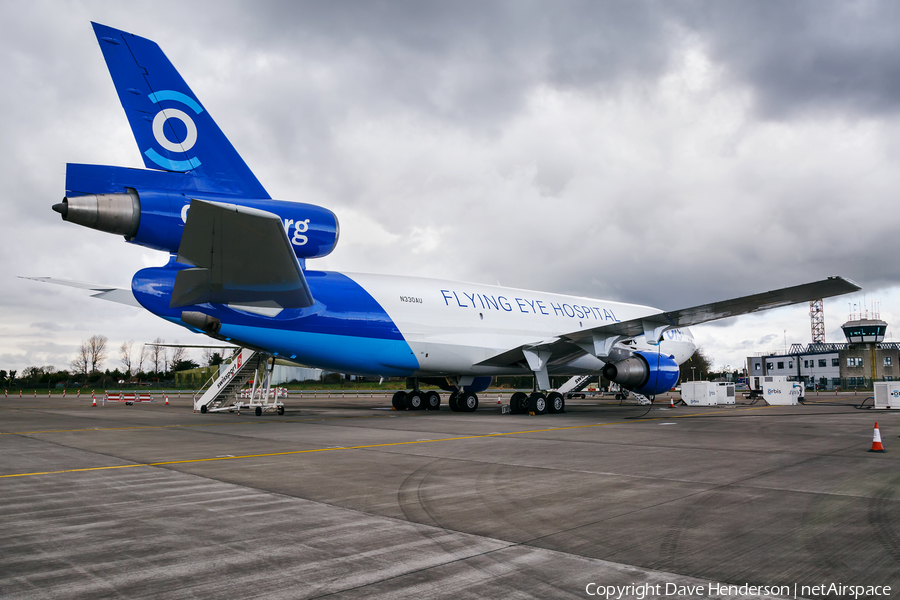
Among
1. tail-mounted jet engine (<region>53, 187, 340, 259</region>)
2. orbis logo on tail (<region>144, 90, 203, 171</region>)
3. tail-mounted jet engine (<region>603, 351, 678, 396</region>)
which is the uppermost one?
orbis logo on tail (<region>144, 90, 203, 171</region>)

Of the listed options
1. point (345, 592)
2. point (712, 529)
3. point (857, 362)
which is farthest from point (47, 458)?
point (857, 362)

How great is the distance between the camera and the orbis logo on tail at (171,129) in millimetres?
10953

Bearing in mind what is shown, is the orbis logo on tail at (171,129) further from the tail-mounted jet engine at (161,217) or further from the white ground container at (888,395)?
the white ground container at (888,395)

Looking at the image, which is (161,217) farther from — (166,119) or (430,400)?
(430,400)

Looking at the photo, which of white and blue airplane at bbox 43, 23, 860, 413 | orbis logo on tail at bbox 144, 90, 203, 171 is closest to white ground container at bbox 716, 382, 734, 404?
white and blue airplane at bbox 43, 23, 860, 413

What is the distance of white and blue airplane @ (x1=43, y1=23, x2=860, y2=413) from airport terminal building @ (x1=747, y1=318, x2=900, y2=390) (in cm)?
6011

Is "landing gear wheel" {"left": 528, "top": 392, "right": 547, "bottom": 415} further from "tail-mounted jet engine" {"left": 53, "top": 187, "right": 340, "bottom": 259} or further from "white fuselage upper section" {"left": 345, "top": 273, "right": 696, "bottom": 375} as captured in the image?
"tail-mounted jet engine" {"left": 53, "top": 187, "right": 340, "bottom": 259}

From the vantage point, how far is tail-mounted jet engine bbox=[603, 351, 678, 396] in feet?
67.3

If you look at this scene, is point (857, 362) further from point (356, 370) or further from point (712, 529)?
point (712, 529)

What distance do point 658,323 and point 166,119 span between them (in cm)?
1390

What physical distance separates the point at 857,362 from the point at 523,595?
9936 cm

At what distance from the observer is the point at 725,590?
10.7 ft

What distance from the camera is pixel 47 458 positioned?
28.6ft

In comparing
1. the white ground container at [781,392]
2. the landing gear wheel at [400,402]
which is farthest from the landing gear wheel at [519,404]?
the white ground container at [781,392]
